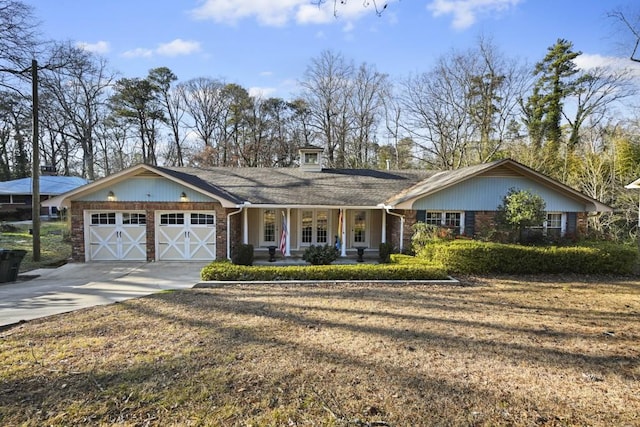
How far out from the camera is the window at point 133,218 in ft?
39.8

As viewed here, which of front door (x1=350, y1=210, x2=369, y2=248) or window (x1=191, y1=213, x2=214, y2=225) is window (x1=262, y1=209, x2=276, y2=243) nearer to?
window (x1=191, y1=213, x2=214, y2=225)

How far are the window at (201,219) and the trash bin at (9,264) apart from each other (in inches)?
187

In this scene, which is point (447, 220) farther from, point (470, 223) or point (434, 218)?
point (470, 223)

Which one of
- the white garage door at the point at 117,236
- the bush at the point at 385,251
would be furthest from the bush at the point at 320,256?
the white garage door at the point at 117,236

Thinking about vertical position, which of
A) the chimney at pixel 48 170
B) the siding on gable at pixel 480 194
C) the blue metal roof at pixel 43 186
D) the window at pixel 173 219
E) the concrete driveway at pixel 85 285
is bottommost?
the concrete driveway at pixel 85 285

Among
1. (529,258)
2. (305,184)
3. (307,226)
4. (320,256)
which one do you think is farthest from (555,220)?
(305,184)

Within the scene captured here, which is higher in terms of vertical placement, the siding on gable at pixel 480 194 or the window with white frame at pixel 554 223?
the siding on gable at pixel 480 194

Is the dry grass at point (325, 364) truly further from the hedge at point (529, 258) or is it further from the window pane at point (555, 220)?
the window pane at point (555, 220)

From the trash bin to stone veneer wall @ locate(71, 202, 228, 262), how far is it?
2704mm

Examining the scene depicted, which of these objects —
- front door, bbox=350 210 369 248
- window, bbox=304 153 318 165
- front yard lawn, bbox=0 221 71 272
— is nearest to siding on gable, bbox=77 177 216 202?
front yard lawn, bbox=0 221 71 272

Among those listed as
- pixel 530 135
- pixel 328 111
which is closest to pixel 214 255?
pixel 328 111

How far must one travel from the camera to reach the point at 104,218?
1212 centimetres

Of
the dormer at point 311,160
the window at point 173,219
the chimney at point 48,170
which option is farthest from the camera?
the chimney at point 48,170

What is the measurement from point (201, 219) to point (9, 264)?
5.25 m
